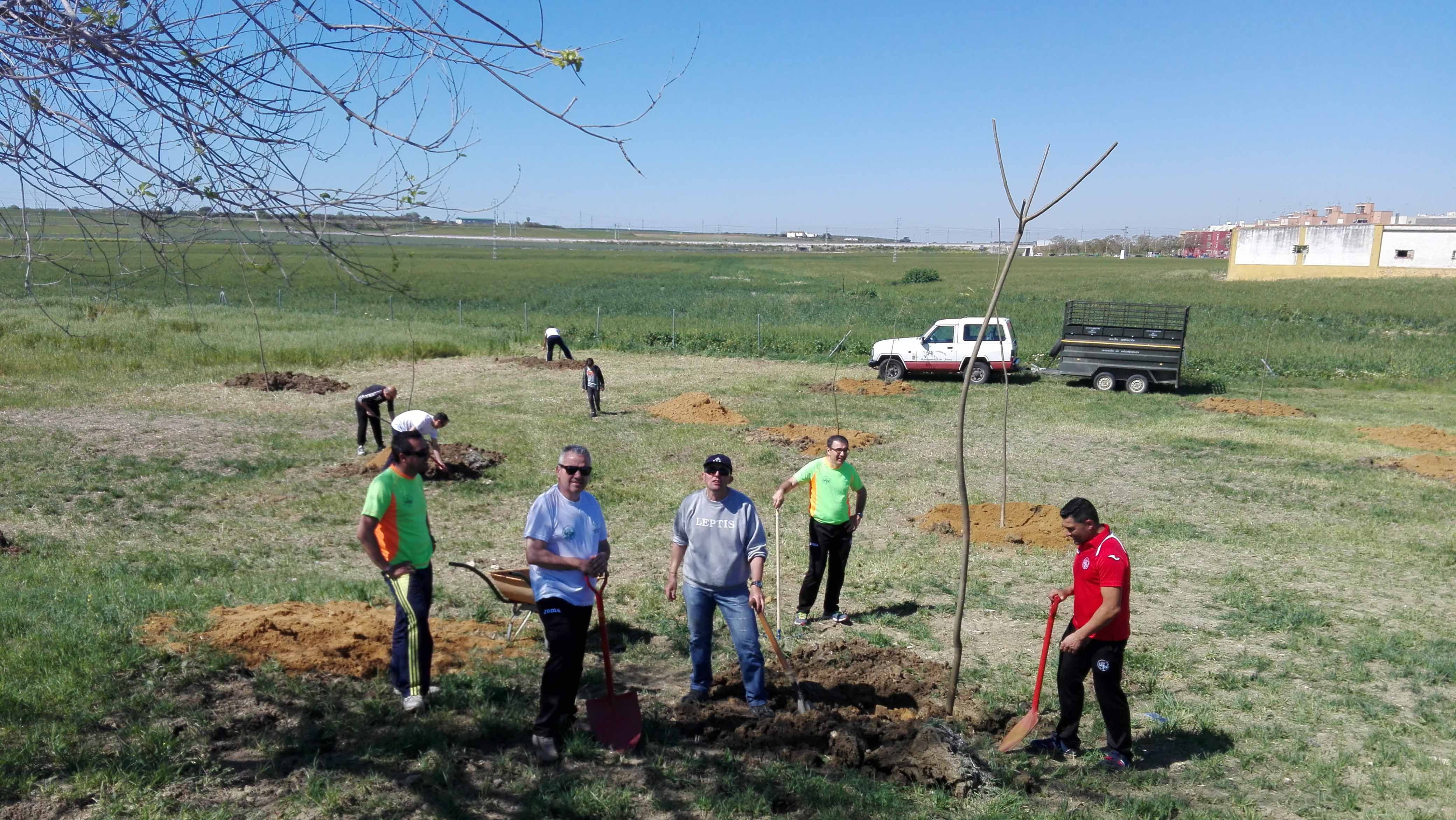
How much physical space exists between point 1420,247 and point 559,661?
252 feet

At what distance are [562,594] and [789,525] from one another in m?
6.69

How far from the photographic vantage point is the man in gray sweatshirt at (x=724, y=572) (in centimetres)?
582

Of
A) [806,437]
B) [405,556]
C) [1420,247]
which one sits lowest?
[806,437]

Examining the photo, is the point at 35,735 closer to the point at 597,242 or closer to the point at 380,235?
the point at 380,235

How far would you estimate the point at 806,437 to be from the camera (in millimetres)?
16797

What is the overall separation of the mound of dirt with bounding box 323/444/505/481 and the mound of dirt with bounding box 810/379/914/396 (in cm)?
1080

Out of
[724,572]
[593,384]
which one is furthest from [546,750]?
[593,384]

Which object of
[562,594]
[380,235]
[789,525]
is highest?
[380,235]

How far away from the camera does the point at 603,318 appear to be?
A: 135 ft

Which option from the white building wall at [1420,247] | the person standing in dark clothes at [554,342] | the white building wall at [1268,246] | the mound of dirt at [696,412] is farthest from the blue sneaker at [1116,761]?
the white building wall at [1420,247]

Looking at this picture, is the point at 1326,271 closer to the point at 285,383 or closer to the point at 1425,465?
the point at 1425,465

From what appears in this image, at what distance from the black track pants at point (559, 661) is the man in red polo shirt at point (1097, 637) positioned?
270 cm

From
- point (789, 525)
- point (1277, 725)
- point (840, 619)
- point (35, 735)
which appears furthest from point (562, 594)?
point (789, 525)

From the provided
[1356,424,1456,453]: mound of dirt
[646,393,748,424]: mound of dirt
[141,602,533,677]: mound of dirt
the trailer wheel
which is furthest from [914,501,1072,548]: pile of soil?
the trailer wheel
